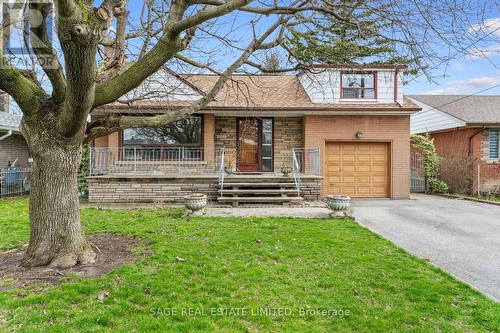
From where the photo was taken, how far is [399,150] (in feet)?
41.5

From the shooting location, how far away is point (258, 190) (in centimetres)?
1014

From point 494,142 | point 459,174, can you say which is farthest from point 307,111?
point 494,142

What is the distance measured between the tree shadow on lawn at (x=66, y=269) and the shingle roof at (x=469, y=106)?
15.8 m

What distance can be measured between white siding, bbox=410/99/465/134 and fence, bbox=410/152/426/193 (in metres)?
2.28

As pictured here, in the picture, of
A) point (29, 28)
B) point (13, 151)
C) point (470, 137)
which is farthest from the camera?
point (13, 151)

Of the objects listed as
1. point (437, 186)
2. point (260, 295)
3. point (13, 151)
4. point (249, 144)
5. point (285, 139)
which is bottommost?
point (260, 295)

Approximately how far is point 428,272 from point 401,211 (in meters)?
5.94

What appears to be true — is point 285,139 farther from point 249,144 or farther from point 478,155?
point 478,155

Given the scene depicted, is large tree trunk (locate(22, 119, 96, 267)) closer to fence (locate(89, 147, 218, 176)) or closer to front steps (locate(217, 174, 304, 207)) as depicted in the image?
front steps (locate(217, 174, 304, 207))

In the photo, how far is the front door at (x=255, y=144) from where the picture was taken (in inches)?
516

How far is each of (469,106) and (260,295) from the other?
18757 mm

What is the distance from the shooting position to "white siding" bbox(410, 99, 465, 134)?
50.5 feet

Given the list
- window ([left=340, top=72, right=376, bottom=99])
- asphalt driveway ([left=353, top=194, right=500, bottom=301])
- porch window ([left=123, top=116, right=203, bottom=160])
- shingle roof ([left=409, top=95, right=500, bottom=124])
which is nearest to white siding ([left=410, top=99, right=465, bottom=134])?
shingle roof ([left=409, top=95, right=500, bottom=124])

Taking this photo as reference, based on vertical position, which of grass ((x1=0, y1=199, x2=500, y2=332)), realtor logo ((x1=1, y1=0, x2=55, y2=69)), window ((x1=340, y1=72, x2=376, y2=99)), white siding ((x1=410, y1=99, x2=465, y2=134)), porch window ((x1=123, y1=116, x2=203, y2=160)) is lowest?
grass ((x1=0, y1=199, x2=500, y2=332))
